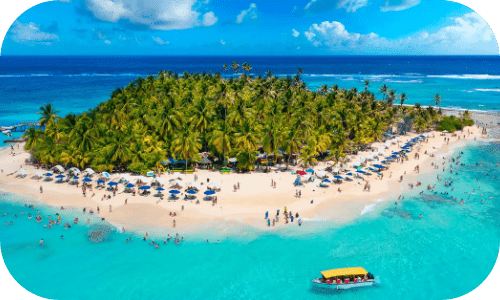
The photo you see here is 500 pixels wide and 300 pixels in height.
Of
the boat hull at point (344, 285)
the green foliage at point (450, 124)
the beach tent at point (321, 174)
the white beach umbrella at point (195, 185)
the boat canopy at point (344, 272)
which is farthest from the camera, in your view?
the green foliage at point (450, 124)

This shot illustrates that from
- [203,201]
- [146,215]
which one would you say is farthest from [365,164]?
[146,215]

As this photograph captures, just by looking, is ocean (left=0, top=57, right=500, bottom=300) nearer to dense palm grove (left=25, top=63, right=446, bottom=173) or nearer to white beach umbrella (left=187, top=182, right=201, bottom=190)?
white beach umbrella (left=187, top=182, right=201, bottom=190)

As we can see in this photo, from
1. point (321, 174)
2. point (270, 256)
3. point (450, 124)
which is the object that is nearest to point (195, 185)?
point (270, 256)

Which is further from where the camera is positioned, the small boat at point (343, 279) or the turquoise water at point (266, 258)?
the small boat at point (343, 279)

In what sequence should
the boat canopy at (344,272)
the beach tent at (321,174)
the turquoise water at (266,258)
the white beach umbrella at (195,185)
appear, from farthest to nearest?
1. the beach tent at (321,174)
2. the white beach umbrella at (195,185)
3. the boat canopy at (344,272)
4. the turquoise water at (266,258)

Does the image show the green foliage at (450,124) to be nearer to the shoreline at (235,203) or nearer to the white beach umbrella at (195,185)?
the shoreline at (235,203)

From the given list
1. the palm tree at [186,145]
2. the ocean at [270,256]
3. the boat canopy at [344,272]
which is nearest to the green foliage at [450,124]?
the ocean at [270,256]

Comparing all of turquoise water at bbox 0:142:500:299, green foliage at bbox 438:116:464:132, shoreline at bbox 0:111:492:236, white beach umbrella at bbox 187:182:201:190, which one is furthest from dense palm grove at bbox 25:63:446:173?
green foliage at bbox 438:116:464:132

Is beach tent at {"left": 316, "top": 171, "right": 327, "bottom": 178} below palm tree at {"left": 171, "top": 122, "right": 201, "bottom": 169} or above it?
below
